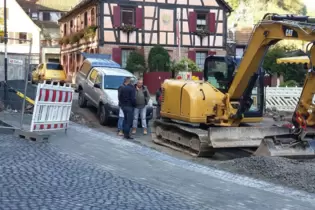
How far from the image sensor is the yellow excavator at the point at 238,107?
41.0ft

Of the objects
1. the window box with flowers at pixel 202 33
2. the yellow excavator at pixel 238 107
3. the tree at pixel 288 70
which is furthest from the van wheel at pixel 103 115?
the window box with flowers at pixel 202 33

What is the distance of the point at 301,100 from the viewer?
1298cm

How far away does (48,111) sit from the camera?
13.4 meters

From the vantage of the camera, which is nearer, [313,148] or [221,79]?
[313,148]

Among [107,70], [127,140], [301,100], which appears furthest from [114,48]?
[301,100]

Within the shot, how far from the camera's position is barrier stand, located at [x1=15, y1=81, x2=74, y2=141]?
12992 millimetres

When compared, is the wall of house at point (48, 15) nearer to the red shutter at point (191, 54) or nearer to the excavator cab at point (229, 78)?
the red shutter at point (191, 54)

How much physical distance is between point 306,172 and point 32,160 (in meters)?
5.27

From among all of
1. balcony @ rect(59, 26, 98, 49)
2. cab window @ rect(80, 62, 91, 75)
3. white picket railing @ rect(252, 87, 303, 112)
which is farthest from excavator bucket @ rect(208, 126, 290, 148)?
balcony @ rect(59, 26, 98, 49)

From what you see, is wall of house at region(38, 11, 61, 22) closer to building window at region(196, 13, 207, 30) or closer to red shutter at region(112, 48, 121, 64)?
building window at region(196, 13, 207, 30)

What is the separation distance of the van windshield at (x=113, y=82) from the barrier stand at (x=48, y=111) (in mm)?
5212

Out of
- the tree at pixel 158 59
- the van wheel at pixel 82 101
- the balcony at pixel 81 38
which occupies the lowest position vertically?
the van wheel at pixel 82 101

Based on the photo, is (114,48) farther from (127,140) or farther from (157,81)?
(127,140)

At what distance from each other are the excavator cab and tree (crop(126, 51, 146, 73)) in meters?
20.4
